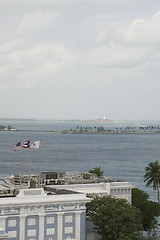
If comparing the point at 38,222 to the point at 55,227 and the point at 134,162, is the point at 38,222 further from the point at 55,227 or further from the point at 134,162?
the point at 134,162

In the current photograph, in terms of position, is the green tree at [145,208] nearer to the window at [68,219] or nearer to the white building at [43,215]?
the white building at [43,215]

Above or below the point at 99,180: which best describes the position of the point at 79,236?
below

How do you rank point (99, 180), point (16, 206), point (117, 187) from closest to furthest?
point (16, 206)
point (117, 187)
point (99, 180)

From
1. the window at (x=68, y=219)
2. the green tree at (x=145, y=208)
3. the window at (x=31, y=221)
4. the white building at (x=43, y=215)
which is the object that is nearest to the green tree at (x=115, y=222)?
the white building at (x=43, y=215)

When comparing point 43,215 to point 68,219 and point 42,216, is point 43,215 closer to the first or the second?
point 42,216

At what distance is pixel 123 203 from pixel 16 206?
10.4 metres

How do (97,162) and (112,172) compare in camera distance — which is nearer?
(112,172)

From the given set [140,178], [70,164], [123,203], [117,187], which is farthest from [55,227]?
[70,164]

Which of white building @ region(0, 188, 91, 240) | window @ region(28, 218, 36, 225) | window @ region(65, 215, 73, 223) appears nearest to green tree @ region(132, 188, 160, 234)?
white building @ region(0, 188, 91, 240)

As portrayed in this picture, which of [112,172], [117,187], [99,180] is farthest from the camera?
[112,172]

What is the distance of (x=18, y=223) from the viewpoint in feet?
147

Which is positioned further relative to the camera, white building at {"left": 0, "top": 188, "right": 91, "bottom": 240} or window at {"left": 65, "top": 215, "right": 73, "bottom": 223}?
window at {"left": 65, "top": 215, "right": 73, "bottom": 223}

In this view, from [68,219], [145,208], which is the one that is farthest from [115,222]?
[145,208]

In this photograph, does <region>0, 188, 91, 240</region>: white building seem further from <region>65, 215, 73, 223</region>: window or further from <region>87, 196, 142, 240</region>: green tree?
<region>87, 196, 142, 240</region>: green tree
